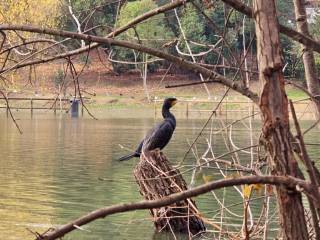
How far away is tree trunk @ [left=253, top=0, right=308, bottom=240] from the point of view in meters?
2.78

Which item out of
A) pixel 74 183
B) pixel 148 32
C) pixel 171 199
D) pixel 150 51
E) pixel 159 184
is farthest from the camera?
pixel 74 183

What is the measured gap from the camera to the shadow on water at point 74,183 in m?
11.0

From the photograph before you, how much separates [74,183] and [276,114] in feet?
45.9

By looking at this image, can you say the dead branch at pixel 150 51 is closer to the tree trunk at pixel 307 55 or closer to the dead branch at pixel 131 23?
the dead branch at pixel 131 23

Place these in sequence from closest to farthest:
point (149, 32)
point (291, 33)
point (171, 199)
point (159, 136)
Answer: point (171, 199) → point (291, 33) → point (149, 32) → point (159, 136)

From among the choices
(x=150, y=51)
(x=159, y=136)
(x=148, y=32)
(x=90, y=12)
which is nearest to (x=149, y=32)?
(x=148, y=32)

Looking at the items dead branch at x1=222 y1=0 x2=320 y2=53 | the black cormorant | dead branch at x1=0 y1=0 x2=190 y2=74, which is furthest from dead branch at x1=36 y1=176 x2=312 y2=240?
the black cormorant

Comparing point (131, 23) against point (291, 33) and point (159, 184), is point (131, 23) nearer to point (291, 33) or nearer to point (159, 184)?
point (291, 33)

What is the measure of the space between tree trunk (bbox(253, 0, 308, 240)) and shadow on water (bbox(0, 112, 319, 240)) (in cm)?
85

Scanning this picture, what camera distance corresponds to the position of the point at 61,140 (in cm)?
2866

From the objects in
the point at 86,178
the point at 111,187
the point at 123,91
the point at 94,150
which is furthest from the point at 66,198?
the point at 123,91

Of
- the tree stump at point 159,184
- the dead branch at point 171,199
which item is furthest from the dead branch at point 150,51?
the tree stump at point 159,184

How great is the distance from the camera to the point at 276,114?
2.81m

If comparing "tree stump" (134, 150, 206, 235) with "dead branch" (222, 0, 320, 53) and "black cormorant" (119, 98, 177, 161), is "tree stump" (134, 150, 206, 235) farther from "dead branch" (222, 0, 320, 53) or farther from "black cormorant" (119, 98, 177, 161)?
"dead branch" (222, 0, 320, 53)
